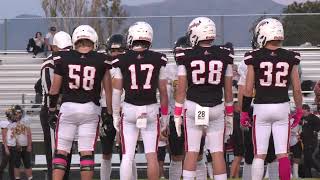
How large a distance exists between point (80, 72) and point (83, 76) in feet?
0.20

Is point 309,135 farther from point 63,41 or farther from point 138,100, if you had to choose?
point 138,100

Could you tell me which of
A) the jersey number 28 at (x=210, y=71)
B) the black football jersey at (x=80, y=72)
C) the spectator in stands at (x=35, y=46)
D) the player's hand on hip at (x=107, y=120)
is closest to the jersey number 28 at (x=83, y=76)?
the black football jersey at (x=80, y=72)

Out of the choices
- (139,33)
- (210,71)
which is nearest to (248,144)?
(210,71)

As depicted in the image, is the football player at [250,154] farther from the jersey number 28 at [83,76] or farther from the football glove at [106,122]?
the jersey number 28 at [83,76]

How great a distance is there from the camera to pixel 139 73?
988 centimetres

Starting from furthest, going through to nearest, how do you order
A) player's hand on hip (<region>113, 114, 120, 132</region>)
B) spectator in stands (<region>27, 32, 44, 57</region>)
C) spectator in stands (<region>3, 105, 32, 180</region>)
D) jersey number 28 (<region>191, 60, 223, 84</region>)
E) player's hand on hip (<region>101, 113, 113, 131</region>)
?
spectator in stands (<region>27, 32, 44, 57</region>), spectator in stands (<region>3, 105, 32, 180</region>), player's hand on hip (<region>101, 113, 113, 131</region>), player's hand on hip (<region>113, 114, 120, 132</region>), jersey number 28 (<region>191, 60, 223, 84</region>)

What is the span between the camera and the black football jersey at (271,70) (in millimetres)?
9852

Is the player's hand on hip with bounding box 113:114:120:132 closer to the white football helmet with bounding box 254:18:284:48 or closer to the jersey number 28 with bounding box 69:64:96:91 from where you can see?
the jersey number 28 with bounding box 69:64:96:91

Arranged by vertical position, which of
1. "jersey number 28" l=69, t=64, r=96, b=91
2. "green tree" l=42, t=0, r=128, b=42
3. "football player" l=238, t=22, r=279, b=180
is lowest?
"football player" l=238, t=22, r=279, b=180

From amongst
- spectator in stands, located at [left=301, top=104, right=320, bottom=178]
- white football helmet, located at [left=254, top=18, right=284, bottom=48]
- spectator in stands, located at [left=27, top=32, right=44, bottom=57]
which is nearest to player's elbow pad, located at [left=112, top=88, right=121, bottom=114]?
white football helmet, located at [left=254, top=18, right=284, bottom=48]

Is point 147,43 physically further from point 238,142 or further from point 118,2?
point 118,2

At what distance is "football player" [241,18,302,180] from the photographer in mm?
9852

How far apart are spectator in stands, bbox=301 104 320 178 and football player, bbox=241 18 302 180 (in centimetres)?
721

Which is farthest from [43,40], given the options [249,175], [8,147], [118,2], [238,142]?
[118,2]
